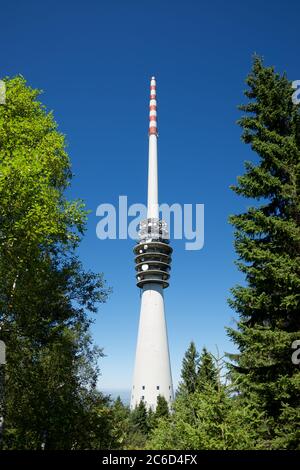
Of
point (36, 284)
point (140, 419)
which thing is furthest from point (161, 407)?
point (36, 284)

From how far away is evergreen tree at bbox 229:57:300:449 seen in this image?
1206 cm

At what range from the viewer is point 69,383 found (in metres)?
16.4

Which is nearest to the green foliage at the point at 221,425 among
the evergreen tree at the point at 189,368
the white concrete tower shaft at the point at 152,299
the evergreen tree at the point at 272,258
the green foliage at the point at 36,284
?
the evergreen tree at the point at 272,258

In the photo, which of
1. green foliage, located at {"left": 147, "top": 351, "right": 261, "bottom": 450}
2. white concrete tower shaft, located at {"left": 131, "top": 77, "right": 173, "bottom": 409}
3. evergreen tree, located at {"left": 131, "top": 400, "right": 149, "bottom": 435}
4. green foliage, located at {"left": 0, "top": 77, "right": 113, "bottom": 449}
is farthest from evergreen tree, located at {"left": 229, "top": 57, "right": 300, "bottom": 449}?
white concrete tower shaft, located at {"left": 131, "top": 77, "right": 173, "bottom": 409}

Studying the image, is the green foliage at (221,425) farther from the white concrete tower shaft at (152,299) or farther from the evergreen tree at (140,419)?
the white concrete tower shaft at (152,299)

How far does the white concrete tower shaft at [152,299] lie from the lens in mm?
66688

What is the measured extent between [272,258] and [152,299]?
59748 millimetres

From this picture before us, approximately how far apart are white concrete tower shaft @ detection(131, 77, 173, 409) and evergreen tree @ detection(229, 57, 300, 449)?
53.4 m

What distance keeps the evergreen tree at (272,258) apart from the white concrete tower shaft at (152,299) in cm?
5342

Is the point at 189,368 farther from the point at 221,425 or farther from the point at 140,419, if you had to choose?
the point at 221,425

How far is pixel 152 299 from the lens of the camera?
7144 centimetres

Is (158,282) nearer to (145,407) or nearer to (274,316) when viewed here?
(145,407)
